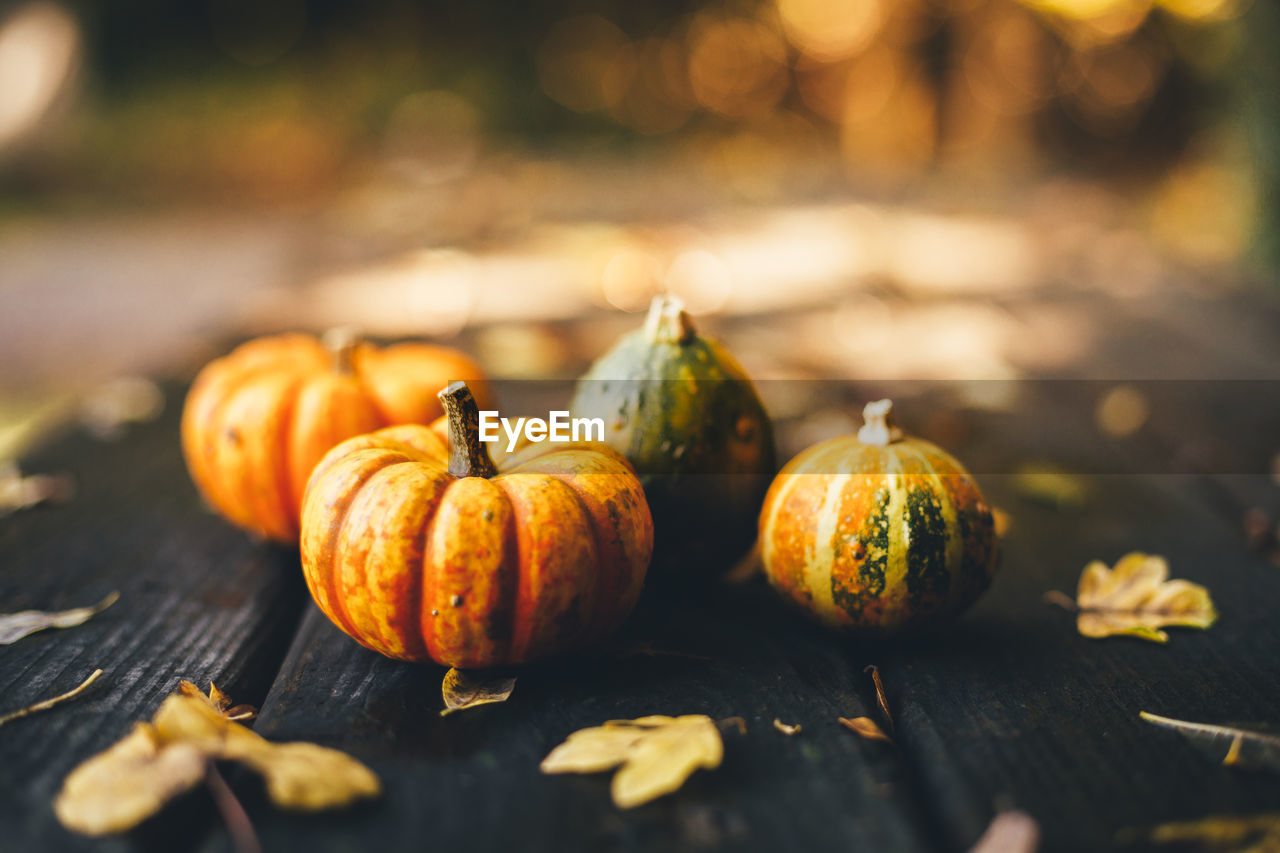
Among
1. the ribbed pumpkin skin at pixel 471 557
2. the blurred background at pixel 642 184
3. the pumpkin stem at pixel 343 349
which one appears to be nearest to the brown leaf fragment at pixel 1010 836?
the ribbed pumpkin skin at pixel 471 557

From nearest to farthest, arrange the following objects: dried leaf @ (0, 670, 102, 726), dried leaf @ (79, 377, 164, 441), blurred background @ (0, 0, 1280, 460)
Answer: dried leaf @ (0, 670, 102, 726) < dried leaf @ (79, 377, 164, 441) < blurred background @ (0, 0, 1280, 460)

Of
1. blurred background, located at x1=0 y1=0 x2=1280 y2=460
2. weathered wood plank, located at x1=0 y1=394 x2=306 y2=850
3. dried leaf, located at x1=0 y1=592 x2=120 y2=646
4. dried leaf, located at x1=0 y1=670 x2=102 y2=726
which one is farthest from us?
blurred background, located at x1=0 y1=0 x2=1280 y2=460

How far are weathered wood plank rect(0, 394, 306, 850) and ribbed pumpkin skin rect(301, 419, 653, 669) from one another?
0.86ft

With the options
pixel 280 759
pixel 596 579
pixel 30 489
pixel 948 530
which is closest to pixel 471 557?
pixel 596 579

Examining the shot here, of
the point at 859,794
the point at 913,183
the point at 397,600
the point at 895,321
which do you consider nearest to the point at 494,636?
the point at 397,600

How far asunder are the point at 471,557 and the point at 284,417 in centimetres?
72

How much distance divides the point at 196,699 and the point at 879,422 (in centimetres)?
102

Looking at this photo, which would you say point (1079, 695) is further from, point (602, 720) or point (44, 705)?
point (44, 705)

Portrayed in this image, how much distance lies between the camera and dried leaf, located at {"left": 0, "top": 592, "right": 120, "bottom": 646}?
4.66 ft

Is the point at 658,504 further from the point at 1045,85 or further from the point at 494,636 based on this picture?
the point at 1045,85

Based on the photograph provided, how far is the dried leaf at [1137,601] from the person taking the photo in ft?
4.75

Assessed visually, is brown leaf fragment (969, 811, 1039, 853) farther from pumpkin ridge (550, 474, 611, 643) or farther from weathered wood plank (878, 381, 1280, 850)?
pumpkin ridge (550, 474, 611, 643)

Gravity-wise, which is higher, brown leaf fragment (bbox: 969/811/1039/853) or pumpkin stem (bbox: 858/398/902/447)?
pumpkin stem (bbox: 858/398/902/447)

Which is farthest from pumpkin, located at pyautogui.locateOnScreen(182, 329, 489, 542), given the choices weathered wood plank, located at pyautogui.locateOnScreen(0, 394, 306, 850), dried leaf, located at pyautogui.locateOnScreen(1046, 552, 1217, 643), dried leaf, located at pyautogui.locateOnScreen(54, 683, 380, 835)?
dried leaf, located at pyautogui.locateOnScreen(1046, 552, 1217, 643)
